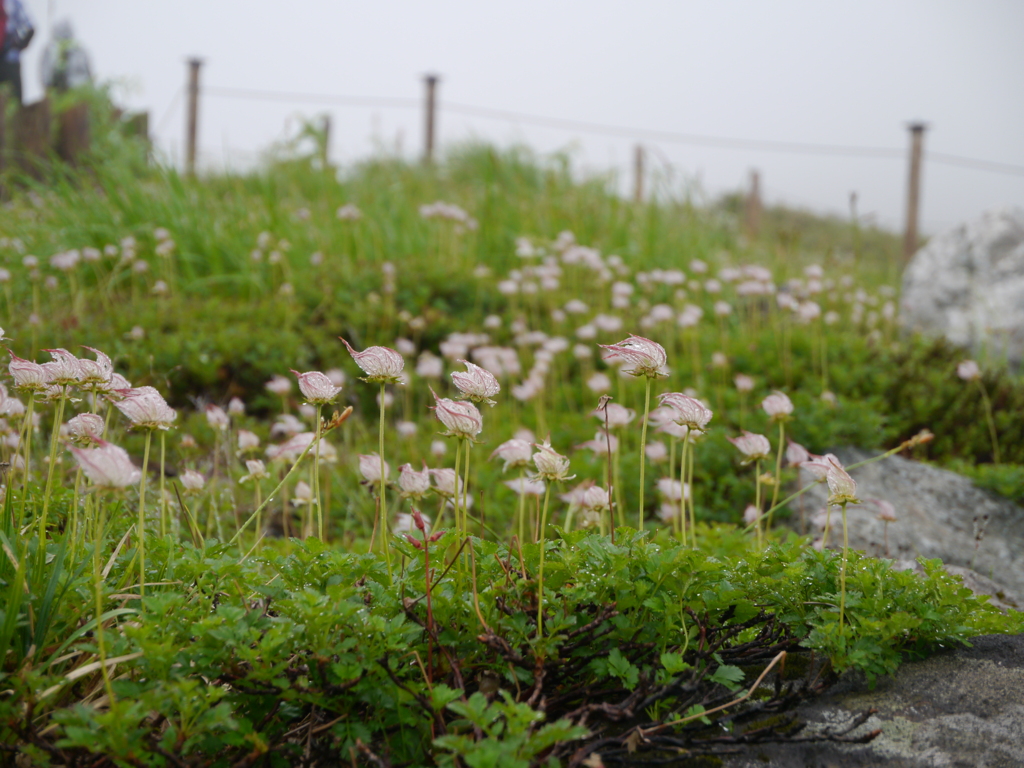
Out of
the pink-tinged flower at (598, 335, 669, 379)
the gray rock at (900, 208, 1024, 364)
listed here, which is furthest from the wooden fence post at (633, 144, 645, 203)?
the pink-tinged flower at (598, 335, 669, 379)

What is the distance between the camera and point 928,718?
1.52m

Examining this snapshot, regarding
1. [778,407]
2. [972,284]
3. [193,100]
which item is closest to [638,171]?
[972,284]

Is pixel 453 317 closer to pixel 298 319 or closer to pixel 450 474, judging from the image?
pixel 298 319

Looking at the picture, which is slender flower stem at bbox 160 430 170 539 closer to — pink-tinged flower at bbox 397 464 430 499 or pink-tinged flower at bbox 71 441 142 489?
pink-tinged flower at bbox 71 441 142 489

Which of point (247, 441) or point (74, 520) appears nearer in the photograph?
point (74, 520)

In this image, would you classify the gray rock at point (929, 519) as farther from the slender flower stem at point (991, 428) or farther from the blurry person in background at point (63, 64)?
the blurry person in background at point (63, 64)

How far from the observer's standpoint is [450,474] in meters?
1.90

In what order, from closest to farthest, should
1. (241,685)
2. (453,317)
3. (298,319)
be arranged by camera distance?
(241,685) → (298,319) → (453,317)

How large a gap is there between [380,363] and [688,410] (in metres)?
0.69

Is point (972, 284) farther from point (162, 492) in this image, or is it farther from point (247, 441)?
point (162, 492)

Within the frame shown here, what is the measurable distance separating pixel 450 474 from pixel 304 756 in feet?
2.39

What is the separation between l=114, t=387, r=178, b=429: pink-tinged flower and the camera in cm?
143

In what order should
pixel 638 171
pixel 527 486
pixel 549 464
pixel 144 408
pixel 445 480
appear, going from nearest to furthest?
pixel 144 408
pixel 549 464
pixel 445 480
pixel 527 486
pixel 638 171

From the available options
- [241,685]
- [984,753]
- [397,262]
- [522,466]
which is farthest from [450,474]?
[397,262]
